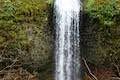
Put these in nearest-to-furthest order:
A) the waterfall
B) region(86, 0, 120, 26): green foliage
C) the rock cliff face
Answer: the rock cliff face, region(86, 0, 120, 26): green foliage, the waterfall

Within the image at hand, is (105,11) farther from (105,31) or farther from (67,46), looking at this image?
(67,46)

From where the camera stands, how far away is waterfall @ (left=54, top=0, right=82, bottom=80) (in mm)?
10055

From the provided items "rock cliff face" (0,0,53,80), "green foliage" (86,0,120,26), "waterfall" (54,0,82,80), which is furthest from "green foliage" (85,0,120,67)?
"rock cliff face" (0,0,53,80)

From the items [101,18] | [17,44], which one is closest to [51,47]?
[17,44]

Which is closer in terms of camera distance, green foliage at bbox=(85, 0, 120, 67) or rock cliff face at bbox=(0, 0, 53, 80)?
rock cliff face at bbox=(0, 0, 53, 80)

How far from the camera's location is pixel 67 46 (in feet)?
33.0

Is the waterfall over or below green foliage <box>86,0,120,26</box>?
below

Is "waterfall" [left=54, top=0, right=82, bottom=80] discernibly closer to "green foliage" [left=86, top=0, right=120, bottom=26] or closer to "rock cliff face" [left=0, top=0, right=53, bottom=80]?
"rock cliff face" [left=0, top=0, right=53, bottom=80]

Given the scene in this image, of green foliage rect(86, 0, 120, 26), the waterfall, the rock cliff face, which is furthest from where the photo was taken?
the waterfall

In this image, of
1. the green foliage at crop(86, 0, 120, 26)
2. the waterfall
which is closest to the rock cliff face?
the waterfall

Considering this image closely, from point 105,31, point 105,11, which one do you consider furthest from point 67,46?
point 105,11

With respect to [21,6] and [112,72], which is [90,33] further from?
[21,6]

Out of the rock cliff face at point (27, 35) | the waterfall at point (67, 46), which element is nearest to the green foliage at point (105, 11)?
the waterfall at point (67, 46)

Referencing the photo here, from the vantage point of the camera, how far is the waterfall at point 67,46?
Answer: 33.0 feet
